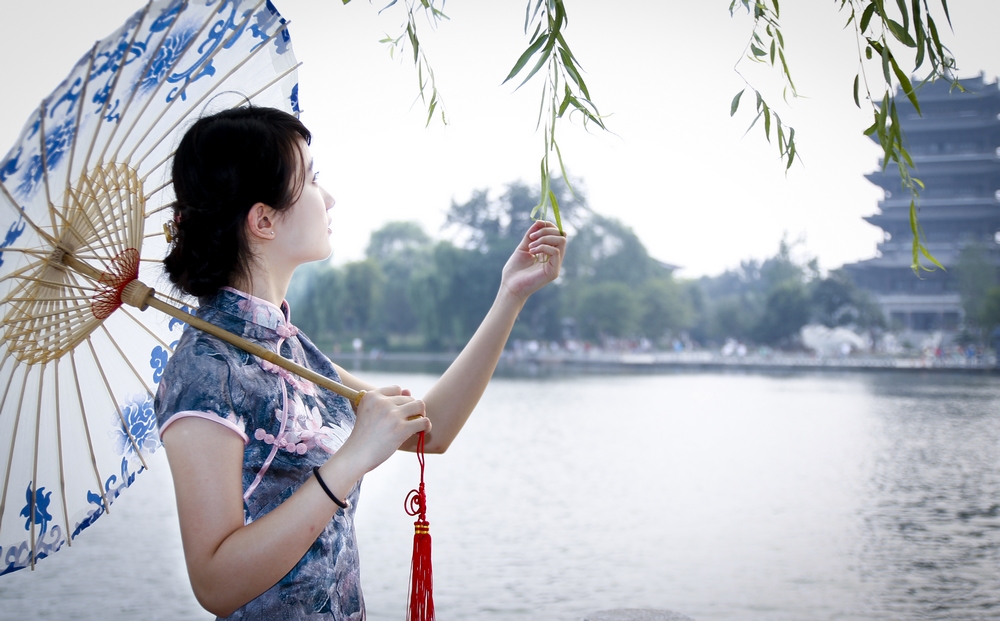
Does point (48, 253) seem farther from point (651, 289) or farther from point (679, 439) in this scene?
point (651, 289)

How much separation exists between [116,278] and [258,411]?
0.29 m

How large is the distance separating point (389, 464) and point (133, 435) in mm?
8519

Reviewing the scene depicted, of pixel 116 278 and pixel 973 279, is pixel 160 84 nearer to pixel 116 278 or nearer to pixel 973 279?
pixel 116 278

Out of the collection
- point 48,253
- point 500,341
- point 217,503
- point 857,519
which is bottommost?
point 857,519

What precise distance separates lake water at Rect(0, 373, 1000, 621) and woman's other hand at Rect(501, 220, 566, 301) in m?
3.44

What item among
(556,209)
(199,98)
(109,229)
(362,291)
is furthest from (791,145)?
(362,291)

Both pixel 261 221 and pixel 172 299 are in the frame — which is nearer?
pixel 261 221

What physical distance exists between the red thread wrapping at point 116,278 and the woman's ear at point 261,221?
0.17m

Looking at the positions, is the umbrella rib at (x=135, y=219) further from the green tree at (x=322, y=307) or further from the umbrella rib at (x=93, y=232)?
the green tree at (x=322, y=307)

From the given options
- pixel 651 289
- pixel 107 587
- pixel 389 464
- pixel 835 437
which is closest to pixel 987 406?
pixel 835 437

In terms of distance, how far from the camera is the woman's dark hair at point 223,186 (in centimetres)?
99

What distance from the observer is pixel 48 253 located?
1.07m

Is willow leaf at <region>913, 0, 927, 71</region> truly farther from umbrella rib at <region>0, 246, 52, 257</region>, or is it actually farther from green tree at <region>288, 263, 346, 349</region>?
green tree at <region>288, 263, 346, 349</region>

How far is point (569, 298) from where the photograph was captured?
1292 inches
